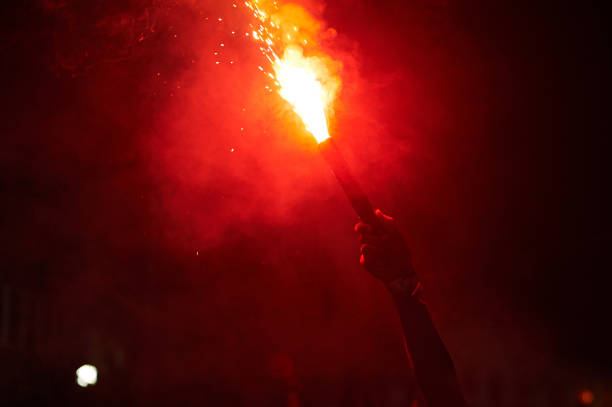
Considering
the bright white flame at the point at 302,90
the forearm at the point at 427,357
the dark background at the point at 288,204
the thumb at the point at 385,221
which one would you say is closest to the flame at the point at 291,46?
the bright white flame at the point at 302,90

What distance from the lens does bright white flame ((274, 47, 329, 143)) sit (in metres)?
1.90

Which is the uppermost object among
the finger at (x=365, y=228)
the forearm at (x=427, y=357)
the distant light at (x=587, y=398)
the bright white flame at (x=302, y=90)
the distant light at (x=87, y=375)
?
the distant light at (x=87, y=375)

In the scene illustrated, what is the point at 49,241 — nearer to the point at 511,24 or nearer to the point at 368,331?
the point at 368,331

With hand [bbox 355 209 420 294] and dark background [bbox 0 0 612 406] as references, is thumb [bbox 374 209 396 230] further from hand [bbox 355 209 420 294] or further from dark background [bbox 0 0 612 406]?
dark background [bbox 0 0 612 406]

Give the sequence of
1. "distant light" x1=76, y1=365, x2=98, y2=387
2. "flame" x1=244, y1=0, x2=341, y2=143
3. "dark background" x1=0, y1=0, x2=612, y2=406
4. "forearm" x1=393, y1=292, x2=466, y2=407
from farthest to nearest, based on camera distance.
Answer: "distant light" x1=76, y1=365, x2=98, y2=387
"dark background" x1=0, y1=0, x2=612, y2=406
"flame" x1=244, y1=0, x2=341, y2=143
"forearm" x1=393, y1=292, x2=466, y2=407

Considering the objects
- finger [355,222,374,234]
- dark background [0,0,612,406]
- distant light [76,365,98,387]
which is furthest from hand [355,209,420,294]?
distant light [76,365,98,387]

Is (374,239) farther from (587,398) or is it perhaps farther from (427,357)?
(587,398)

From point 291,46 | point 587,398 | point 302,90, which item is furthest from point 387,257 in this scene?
point 587,398

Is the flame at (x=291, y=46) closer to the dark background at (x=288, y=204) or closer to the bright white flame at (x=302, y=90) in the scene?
the bright white flame at (x=302, y=90)

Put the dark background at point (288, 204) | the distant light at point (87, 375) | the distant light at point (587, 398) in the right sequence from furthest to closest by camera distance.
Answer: the distant light at point (587, 398), the distant light at point (87, 375), the dark background at point (288, 204)

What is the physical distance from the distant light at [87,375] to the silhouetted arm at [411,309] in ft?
18.1

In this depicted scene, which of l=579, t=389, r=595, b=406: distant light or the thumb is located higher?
the thumb

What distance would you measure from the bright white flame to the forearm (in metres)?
Result: 0.68

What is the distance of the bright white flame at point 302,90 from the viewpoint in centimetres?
190
